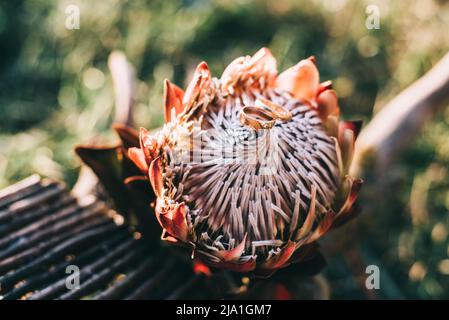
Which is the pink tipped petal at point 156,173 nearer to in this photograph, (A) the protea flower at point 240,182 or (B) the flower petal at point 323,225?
(A) the protea flower at point 240,182

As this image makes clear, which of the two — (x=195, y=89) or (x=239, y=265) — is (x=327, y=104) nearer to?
(x=195, y=89)

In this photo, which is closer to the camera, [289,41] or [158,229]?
[158,229]

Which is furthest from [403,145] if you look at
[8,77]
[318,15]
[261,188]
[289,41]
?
[8,77]

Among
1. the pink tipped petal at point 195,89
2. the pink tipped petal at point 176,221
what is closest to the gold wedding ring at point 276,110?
the pink tipped petal at point 195,89

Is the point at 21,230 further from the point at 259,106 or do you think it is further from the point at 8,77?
the point at 8,77

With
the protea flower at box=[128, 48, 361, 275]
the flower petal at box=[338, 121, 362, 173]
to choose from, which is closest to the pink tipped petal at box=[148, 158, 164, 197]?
the protea flower at box=[128, 48, 361, 275]

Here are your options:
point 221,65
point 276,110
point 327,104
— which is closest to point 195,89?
point 276,110

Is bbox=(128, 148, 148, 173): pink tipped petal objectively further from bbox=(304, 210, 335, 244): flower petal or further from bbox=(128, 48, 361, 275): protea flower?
bbox=(304, 210, 335, 244): flower petal
